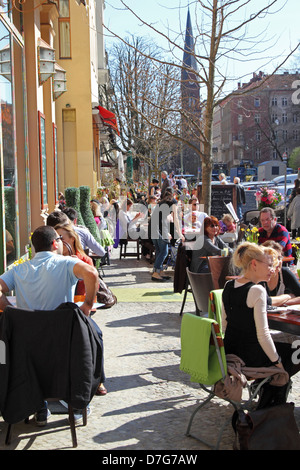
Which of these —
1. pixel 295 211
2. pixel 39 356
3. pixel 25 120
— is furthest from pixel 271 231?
pixel 295 211

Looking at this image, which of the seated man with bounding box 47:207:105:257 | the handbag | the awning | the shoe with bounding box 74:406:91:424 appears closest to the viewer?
the handbag

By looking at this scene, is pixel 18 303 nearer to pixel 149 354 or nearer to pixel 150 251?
pixel 149 354

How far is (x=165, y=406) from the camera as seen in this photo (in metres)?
5.59

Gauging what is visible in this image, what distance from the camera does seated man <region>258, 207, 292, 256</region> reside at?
8422mm

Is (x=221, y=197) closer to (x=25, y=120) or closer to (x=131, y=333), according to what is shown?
(x=25, y=120)

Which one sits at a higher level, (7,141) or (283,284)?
(7,141)

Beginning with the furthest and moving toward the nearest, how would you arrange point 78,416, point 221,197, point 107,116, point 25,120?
1. point 107,116
2. point 221,197
3. point 25,120
4. point 78,416

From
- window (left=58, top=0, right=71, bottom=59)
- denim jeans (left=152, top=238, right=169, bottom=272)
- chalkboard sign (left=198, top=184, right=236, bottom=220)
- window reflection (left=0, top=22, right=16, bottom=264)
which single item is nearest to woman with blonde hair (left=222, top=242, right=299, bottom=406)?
window reflection (left=0, top=22, right=16, bottom=264)

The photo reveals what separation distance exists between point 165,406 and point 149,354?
168 centimetres

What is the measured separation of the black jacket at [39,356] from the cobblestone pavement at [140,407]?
411 mm

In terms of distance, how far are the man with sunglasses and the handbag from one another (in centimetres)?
143

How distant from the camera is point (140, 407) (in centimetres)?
557

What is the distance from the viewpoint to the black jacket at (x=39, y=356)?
177 inches

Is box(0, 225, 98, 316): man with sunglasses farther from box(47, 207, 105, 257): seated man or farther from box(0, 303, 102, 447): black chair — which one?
box(47, 207, 105, 257): seated man
